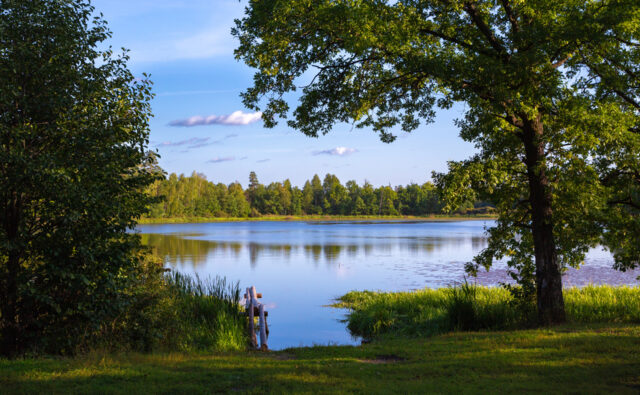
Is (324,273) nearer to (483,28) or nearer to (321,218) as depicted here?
(483,28)

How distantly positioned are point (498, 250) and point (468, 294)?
1.57m

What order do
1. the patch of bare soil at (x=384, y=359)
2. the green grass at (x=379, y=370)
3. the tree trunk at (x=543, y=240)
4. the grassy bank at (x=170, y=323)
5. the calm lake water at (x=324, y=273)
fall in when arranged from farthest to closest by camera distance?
the calm lake water at (x=324, y=273) → the tree trunk at (x=543, y=240) → the grassy bank at (x=170, y=323) → the patch of bare soil at (x=384, y=359) → the green grass at (x=379, y=370)

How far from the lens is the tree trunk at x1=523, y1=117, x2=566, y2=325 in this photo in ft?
39.9

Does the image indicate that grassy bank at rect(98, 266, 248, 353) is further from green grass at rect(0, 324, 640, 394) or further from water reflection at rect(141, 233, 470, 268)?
water reflection at rect(141, 233, 470, 268)

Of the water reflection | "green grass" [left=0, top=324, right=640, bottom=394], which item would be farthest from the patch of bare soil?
the water reflection

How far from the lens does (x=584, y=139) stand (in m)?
10.5

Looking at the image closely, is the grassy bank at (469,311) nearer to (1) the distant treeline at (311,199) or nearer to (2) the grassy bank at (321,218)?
(2) the grassy bank at (321,218)

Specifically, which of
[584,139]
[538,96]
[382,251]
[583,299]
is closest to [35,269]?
[538,96]

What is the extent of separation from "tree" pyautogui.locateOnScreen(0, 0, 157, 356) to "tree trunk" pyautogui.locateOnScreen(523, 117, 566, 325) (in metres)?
9.51

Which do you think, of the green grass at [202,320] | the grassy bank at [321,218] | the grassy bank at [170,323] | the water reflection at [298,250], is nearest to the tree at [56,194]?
the grassy bank at [170,323]

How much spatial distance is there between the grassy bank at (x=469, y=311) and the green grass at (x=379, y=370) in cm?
330

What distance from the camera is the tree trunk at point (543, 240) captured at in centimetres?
1215

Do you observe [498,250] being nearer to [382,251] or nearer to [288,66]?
[288,66]

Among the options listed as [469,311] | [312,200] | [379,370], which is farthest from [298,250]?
[312,200]
